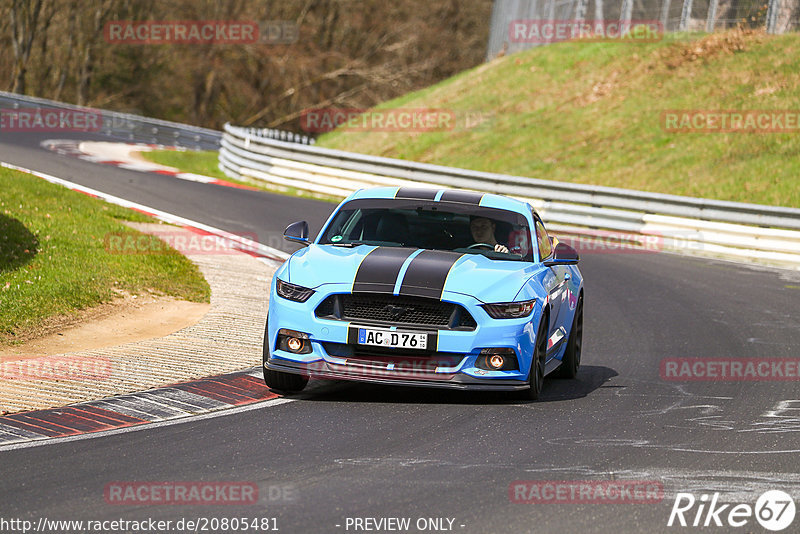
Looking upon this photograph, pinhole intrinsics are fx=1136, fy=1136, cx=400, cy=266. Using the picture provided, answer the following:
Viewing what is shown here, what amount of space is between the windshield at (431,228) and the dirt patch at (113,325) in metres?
2.57

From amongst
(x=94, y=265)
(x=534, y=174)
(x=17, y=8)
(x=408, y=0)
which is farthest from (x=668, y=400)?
(x=17, y=8)

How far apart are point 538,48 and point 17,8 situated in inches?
1262

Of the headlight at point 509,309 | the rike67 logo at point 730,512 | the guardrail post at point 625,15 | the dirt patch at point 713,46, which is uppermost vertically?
the guardrail post at point 625,15

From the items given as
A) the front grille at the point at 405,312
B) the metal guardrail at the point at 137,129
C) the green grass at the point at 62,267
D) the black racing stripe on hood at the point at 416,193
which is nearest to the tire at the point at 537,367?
the front grille at the point at 405,312

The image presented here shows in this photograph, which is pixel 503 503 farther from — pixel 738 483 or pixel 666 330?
pixel 666 330

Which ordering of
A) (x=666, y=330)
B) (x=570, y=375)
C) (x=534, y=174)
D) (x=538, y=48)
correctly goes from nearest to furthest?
(x=570, y=375) < (x=666, y=330) < (x=534, y=174) < (x=538, y=48)

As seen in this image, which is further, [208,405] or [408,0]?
[408,0]

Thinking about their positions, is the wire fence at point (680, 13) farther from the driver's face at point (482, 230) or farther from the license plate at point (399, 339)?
the license plate at point (399, 339)

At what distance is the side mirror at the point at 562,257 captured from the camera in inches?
370

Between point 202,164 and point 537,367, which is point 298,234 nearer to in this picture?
point 537,367

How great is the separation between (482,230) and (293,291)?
1920mm

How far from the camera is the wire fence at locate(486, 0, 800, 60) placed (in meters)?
32.4

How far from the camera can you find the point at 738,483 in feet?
21.1

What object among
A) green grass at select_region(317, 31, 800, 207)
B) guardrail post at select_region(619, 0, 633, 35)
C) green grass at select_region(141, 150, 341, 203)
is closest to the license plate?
green grass at select_region(141, 150, 341, 203)
